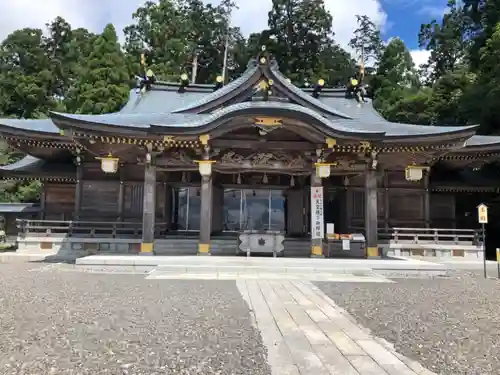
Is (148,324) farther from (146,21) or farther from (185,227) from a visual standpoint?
(146,21)

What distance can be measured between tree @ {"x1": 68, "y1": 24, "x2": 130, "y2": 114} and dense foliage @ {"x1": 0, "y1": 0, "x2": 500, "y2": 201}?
8 centimetres

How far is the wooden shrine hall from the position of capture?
12.6m

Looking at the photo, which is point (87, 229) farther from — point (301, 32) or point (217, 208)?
point (301, 32)

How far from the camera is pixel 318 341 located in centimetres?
485

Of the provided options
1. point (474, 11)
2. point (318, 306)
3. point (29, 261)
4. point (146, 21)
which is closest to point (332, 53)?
point (474, 11)

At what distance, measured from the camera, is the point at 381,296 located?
802cm

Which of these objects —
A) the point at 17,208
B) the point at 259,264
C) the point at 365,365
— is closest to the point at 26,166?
the point at 17,208

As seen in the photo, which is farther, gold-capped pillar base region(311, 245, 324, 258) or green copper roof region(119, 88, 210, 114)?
green copper roof region(119, 88, 210, 114)

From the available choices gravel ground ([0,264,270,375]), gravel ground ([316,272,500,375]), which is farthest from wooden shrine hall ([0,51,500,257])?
gravel ground ([0,264,270,375])

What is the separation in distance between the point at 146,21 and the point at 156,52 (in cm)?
731

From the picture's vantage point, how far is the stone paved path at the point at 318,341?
12.9ft

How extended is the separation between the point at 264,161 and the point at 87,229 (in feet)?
24.0

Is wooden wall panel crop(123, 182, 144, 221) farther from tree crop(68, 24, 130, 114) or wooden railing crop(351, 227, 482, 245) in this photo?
tree crop(68, 24, 130, 114)

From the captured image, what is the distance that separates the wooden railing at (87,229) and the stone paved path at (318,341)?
8.97 meters
